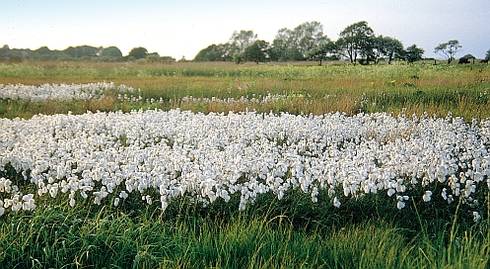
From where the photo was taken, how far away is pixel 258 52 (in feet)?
254

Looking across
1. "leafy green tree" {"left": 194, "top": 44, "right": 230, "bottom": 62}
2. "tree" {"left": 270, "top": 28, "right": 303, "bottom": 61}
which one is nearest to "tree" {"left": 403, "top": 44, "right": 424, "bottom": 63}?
"tree" {"left": 270, "top": 28, "right": 303, "bottom": 61}

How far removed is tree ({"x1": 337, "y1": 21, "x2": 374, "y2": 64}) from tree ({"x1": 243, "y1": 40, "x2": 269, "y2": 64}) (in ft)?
38.2

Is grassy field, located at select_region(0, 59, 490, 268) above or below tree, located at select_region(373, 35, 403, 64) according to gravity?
below

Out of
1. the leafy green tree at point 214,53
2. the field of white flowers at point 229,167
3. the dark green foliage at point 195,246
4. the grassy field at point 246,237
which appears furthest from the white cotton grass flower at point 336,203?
the leafy green tree at point 214,53

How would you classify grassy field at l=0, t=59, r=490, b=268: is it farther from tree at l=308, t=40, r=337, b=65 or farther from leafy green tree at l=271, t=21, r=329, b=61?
leafy green tree at l=271, t=21, r=329, b=61

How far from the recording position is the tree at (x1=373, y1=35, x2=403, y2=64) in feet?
245

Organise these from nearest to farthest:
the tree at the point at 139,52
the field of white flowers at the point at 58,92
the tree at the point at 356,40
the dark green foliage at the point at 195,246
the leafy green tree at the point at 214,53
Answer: the dark green foliage at the point at 195,246 → the field of white flowers at the point at 58,92 → the tree at the point at 356,40 → the tree at the point at 139,52 → the leafy green tree at the point at 214,53

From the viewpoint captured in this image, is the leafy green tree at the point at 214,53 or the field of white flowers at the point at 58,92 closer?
the field of white flowers at the point at 58,92

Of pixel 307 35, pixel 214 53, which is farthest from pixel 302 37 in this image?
pixel 214 53

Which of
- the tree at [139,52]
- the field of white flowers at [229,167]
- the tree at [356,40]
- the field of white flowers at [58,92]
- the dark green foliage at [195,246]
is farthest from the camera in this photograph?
the tree at [139,52]

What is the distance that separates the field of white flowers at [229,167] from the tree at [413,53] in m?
70.4

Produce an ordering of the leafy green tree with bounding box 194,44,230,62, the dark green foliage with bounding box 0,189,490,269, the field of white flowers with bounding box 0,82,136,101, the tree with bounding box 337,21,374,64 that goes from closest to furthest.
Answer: the dark green foliage with bounding box 0,189,490,269 < the field of white flowers with bounding box 0,82,136,101 < the tree with bounding box 337,21,374,64 < the leafy green tree with bounding box 194,44,230,62

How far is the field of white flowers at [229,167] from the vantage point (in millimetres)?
6301

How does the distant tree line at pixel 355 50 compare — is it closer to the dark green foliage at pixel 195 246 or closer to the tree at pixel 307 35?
the tree at pixel 307 35
